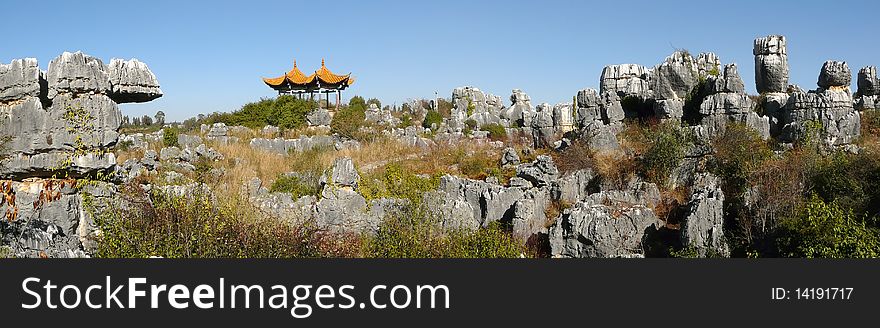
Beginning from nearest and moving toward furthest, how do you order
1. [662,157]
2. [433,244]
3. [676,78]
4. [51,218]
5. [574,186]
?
[51,218] < [433,244] < [574,186] < [662,157] < [676,78]

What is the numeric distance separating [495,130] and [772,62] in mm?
11097

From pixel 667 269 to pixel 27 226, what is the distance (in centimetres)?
777

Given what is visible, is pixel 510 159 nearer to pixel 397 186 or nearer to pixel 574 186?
pixel 574 186

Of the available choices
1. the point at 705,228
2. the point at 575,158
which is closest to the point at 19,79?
the point at 705,228

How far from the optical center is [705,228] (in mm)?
11500

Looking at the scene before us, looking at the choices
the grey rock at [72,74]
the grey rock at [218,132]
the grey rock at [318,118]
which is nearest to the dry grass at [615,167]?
the grey rock at [72,74]

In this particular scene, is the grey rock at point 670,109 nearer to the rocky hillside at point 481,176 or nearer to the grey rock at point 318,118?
the rocky hillside at point 481,176

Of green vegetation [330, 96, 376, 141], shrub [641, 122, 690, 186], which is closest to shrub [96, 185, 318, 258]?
shrub [641, 122, 690, 186]

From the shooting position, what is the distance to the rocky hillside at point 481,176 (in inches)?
334

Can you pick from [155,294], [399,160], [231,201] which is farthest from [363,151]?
[155,294]

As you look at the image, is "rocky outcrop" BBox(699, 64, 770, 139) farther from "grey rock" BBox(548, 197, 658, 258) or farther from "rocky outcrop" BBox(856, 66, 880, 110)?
"grey rock" BBox(548, 197, 658, 258)

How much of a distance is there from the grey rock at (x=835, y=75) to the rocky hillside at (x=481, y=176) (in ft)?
0.14

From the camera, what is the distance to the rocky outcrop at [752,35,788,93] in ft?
65.5

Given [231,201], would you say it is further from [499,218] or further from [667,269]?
[667,269]
